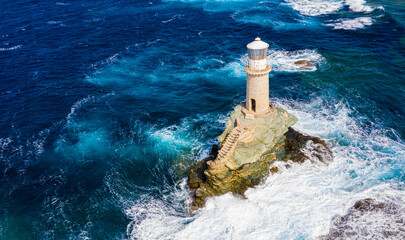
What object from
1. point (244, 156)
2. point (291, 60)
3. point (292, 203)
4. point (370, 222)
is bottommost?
point (292, 203)

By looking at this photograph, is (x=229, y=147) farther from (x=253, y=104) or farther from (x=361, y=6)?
(x=361, y=6)

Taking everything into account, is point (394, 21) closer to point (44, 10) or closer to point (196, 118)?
point (196, 118)

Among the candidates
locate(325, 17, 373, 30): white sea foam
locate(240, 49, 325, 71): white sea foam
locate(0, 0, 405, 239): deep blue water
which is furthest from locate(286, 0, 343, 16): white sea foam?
locate(240, 49, 325, 71): white sea foam

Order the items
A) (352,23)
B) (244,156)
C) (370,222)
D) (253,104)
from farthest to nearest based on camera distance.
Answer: (352,23) → (253,104) → (244,156) → (370,222)

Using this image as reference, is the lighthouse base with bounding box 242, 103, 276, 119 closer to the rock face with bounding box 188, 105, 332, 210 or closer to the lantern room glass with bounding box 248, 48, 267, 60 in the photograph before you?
the rock face with bounding box 188, 105, 332, 210

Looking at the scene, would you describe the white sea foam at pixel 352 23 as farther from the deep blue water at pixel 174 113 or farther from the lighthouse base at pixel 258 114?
the lighthouse base at pixel 258 114

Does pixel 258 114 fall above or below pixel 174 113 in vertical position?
above

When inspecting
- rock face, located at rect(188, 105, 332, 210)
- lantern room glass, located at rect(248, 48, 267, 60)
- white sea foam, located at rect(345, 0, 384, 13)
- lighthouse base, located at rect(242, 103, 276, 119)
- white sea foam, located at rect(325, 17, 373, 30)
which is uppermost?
lantern room glass, located at rect(248, 48, 267, 60)

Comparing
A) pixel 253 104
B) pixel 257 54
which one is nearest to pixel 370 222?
pixel 253 104
